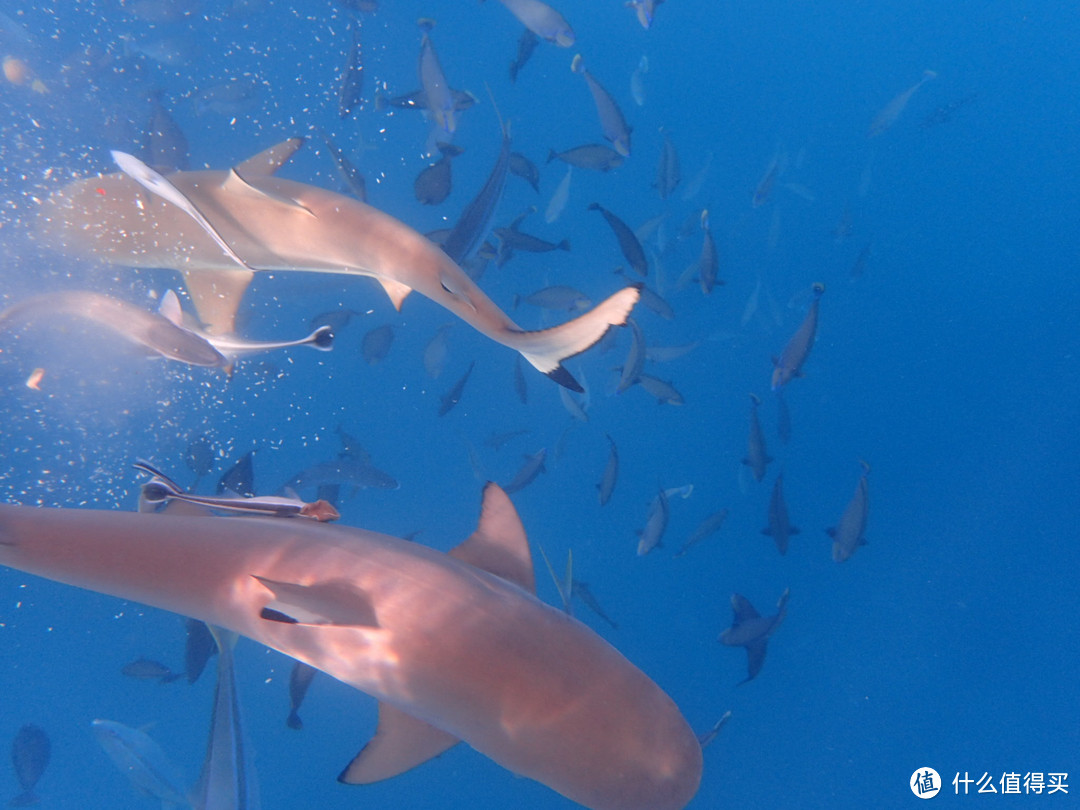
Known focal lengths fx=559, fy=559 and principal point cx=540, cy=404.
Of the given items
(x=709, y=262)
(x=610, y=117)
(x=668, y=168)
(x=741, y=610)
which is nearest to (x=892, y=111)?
(x=668, y=168)

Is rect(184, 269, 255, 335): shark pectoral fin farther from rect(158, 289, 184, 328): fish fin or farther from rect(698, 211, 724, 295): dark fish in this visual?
rect(698, 211, 724, 295): dark fish

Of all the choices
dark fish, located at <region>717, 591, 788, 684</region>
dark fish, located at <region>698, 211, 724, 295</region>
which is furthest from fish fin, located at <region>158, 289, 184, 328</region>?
dark fish, located at <region>717, 591, 788, 684</region>

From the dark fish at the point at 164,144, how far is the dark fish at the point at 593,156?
3.04m

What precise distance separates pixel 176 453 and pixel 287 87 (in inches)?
213

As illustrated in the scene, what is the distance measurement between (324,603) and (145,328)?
2090 mm

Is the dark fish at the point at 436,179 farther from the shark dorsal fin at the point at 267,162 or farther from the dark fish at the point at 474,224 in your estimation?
the shark dorsal fin at the point at 267,162

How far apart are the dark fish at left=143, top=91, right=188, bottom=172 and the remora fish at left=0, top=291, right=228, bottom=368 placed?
1675 mm

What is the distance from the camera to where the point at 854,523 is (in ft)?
15.0

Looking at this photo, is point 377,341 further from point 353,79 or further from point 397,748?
point 397,748

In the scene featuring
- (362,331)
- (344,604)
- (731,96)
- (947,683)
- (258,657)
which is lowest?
(344,604)

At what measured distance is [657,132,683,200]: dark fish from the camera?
5.00m

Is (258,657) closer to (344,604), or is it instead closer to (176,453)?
(176,453)

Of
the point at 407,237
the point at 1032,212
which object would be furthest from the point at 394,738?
the point at 1032,212

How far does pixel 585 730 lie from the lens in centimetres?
134
